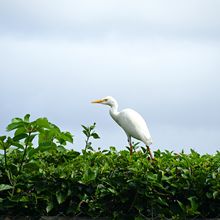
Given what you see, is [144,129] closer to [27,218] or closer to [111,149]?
[111,149]

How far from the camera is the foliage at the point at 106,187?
14.9 ft

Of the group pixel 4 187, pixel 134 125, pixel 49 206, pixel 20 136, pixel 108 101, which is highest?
pixel 108 101

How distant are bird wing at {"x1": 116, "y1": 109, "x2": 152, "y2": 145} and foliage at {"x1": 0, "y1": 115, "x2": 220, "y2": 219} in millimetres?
3099

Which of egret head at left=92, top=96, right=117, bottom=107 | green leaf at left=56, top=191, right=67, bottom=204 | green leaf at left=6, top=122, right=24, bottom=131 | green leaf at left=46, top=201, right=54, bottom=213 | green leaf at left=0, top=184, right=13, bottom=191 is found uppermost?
egret head at left=92, top=96, right=117, bottom=107

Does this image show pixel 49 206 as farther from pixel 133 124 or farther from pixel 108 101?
pixel 108 101

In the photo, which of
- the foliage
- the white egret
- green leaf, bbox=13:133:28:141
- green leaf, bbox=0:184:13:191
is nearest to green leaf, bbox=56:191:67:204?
the foliage

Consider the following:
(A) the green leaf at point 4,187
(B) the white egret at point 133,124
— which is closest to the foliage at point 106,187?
(A) the green leaf at point 4,187

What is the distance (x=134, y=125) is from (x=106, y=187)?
3612mm

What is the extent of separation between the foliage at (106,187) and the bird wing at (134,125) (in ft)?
10.2

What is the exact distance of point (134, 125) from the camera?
26.7ft

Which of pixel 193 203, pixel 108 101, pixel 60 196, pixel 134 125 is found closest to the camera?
pixel 193 203

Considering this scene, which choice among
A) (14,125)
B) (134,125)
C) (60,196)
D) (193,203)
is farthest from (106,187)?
(134,125)

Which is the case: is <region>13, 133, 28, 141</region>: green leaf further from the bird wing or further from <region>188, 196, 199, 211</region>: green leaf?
the bird wing

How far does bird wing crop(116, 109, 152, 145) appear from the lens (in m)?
7.97
